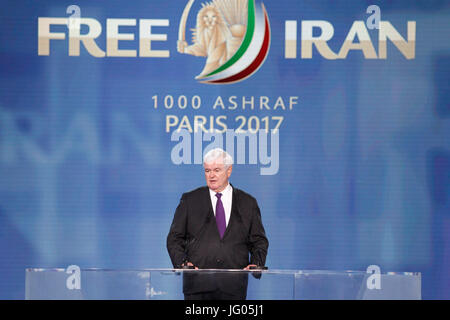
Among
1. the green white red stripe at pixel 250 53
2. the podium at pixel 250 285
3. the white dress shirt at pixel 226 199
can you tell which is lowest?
the podium at pixel 250 285

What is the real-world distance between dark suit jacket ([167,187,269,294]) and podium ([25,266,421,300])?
Result: 839mm

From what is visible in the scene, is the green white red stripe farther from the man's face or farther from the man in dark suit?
the man in dark suit

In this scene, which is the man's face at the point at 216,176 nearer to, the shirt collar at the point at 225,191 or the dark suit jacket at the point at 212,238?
the shirt collar at the point at 225,191

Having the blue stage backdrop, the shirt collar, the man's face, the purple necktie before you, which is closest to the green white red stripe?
the blue stage backdrop

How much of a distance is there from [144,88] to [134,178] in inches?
29.1

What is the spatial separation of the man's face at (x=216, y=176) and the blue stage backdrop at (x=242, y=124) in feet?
2.72

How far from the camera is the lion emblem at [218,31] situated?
4957 millimetres

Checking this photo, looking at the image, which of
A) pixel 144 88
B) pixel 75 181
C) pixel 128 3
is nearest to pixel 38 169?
pixel 75 181

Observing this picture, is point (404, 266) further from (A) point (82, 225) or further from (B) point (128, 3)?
(B) point (128, 3)

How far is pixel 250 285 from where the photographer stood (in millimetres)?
2844

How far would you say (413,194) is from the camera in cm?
494

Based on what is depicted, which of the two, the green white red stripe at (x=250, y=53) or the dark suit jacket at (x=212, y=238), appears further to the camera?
the green white red stripe at (x=250, y=53)

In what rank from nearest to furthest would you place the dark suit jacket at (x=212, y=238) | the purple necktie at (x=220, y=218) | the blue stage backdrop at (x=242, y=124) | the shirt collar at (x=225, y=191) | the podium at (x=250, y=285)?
the podium at (x=250, y=285) < the dark suit jacket at (x=212, y=238) < the purple necktie at (x=220, y=218) < the shirt collar at (x=225, y=191) < the blue stage backdrop at (x=242, y=124)

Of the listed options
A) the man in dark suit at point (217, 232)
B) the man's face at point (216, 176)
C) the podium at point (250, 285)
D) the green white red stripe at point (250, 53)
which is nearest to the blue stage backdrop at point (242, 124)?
the green white red stripe at point (250, 53)
